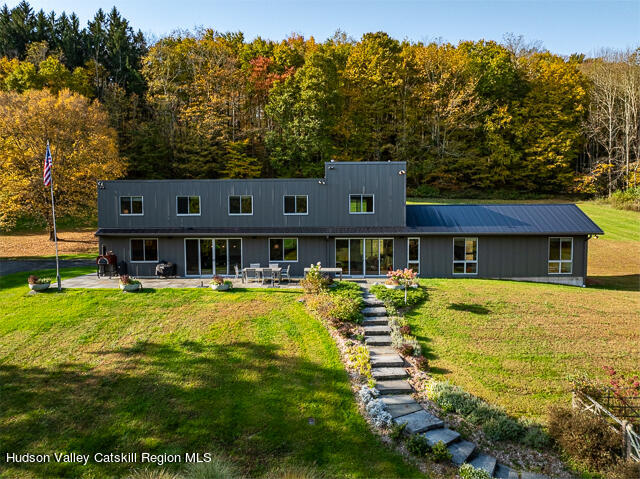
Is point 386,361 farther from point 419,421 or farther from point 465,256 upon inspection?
point 465,256

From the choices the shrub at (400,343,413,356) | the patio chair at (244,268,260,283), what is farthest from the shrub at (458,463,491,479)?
the patio chair at (244,268,260,283)

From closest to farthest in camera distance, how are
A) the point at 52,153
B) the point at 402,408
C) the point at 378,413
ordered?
the point at 378,413, the point at 402,408, the point at 52,153

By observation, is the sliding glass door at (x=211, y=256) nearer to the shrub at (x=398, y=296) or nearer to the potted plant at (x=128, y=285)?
the potted plant at (x=128, y=285)

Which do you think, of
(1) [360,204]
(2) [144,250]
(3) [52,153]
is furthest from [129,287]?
(3) [52,153]

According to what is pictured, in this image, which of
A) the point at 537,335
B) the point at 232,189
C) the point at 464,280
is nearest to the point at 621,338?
the point at 537,335

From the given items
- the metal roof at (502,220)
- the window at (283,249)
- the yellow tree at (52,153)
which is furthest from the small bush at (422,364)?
the yellow tree at (52,153)

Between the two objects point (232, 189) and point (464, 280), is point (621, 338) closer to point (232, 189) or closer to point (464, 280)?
point (464, 280)
